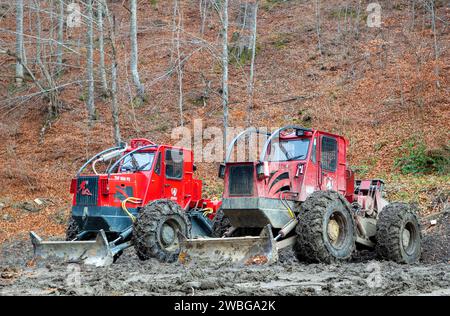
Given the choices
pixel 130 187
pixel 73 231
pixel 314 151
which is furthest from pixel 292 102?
pixel 314 151

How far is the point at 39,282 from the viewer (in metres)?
8.86

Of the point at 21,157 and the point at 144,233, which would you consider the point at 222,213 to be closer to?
the point at 144,233

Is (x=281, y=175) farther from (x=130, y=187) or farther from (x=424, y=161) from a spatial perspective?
(x=424, y=161)

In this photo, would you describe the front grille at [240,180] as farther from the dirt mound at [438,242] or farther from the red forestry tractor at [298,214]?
the dirt mound at [438,242]

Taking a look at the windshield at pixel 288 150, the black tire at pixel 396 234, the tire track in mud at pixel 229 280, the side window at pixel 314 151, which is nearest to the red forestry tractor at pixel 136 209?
the tire track in mud at pixel 229 280

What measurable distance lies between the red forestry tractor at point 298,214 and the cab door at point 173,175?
5.96ft

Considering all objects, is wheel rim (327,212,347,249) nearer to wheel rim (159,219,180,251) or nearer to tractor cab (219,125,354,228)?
tractor cab (219,125,354,228)

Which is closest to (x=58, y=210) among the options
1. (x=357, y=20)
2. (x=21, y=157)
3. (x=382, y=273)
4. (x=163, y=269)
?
(x=21, y=157)

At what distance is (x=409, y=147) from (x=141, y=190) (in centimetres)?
1086

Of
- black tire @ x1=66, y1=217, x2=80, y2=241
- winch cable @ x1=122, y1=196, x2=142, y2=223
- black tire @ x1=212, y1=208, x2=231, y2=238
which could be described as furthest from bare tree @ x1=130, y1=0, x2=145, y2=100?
black tire @ x1=212, y1=208, x2=231, y2=238

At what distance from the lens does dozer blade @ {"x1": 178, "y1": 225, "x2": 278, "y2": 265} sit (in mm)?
10406

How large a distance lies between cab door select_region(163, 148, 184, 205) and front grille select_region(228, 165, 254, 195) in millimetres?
2880

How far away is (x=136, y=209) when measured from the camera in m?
13.2

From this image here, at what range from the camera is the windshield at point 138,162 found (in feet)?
44.9
